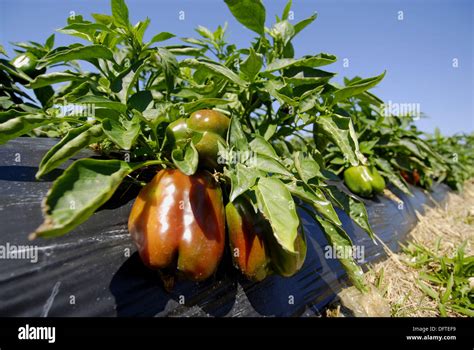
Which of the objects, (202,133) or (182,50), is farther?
Answer: (182,50)

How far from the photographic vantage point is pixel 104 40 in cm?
129

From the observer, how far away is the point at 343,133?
113cm

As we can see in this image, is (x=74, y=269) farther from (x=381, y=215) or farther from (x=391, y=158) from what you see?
(x=391, y=158)

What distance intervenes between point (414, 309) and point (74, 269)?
58.1 inches

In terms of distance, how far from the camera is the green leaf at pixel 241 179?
2.81 ft

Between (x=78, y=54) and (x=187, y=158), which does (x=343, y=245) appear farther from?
(x=78, y=54)

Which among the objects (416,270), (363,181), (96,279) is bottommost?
(416,270)

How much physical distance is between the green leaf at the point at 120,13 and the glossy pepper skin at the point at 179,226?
61cm

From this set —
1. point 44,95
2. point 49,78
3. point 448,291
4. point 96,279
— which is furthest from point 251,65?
point 448,291

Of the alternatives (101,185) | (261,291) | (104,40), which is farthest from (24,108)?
(261,291)

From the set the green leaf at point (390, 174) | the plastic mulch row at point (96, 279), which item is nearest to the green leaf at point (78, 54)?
the plastic mulch row at point (96, 279)

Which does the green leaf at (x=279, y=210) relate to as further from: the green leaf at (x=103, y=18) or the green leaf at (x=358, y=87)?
the green leaf at (x=103, y=18)

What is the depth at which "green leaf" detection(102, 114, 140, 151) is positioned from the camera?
0.83 meters

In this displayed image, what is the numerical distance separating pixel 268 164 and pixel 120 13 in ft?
2.39
